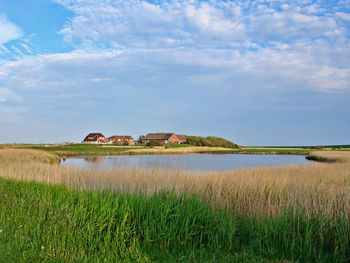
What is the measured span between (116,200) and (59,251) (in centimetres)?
163

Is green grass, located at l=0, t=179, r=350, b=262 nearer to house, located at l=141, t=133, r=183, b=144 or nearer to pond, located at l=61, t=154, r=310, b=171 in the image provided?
pond, located at l=61, t=154, r=310, b=171

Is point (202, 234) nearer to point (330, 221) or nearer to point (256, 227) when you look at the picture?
point (256, 227)

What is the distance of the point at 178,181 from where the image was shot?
33.4ft

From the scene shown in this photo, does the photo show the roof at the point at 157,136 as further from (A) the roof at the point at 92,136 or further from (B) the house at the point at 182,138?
(A) the roof at the point at 92,136

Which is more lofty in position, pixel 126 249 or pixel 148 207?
pixel 148 207

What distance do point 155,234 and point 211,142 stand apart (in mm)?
82987

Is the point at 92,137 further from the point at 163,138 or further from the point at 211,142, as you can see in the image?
the point at 211,142

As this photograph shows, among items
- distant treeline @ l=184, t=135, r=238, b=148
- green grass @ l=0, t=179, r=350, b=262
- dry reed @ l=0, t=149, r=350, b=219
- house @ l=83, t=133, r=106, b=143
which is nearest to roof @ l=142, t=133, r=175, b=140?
distant treeline @ l=184, t=135, r=238, b=148

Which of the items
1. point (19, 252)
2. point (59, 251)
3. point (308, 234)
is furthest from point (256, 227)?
point (19, 252)

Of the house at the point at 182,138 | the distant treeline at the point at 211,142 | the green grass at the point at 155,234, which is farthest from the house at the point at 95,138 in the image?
the green grass at the point at 155,234

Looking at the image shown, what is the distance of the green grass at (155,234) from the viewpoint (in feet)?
16.0

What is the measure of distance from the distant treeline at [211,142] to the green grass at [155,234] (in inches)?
3202

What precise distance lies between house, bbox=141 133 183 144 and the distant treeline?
7.64 metres

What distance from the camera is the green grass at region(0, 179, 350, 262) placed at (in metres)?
4.87
